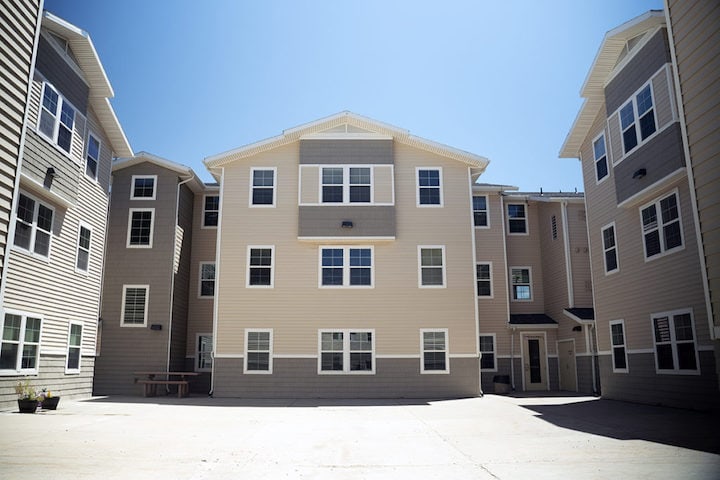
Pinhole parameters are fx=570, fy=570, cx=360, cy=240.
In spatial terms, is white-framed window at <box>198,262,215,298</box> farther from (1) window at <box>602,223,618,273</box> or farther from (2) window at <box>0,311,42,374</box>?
(1) window at <box>602,223,618,273</box>

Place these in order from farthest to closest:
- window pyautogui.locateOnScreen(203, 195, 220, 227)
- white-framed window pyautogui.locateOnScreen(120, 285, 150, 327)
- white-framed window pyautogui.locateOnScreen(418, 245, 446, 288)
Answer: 1. window pyautogui.locateOnScreen(203, 195, 220, 227)
2. white-framed window pyautogui.locateOnScreen(120, 285, 150, 327)
3. white-framed window pyautogui.locateOnScreen(418, 245, 446, 288)

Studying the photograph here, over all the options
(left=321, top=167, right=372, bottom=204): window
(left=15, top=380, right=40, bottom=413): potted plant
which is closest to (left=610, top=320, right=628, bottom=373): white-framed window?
(left=321, top=167, right=372, bottom=204): window

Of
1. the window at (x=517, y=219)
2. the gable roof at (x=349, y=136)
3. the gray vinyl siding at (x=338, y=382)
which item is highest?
the gable roof at (x=349, y=136)

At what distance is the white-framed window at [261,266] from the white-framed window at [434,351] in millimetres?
5835

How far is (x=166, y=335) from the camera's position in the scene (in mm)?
21453

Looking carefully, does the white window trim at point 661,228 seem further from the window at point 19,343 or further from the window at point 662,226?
the window at point 19,343

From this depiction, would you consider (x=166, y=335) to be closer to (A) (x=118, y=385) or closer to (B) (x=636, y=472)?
(A) (x=118, y=385)

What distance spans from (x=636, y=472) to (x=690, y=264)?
8.79 m

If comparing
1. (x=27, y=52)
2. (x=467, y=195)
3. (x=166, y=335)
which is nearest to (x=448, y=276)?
(x=467, y=195)

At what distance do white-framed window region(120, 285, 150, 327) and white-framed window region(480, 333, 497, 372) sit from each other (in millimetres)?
13581

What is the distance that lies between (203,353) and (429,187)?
1153 centimetres

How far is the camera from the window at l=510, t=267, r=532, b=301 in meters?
25.1

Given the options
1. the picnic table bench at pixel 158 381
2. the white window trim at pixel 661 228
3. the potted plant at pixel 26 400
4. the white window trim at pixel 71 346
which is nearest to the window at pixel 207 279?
the picnic table bench at pixel 158 381

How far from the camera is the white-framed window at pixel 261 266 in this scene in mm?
20625
